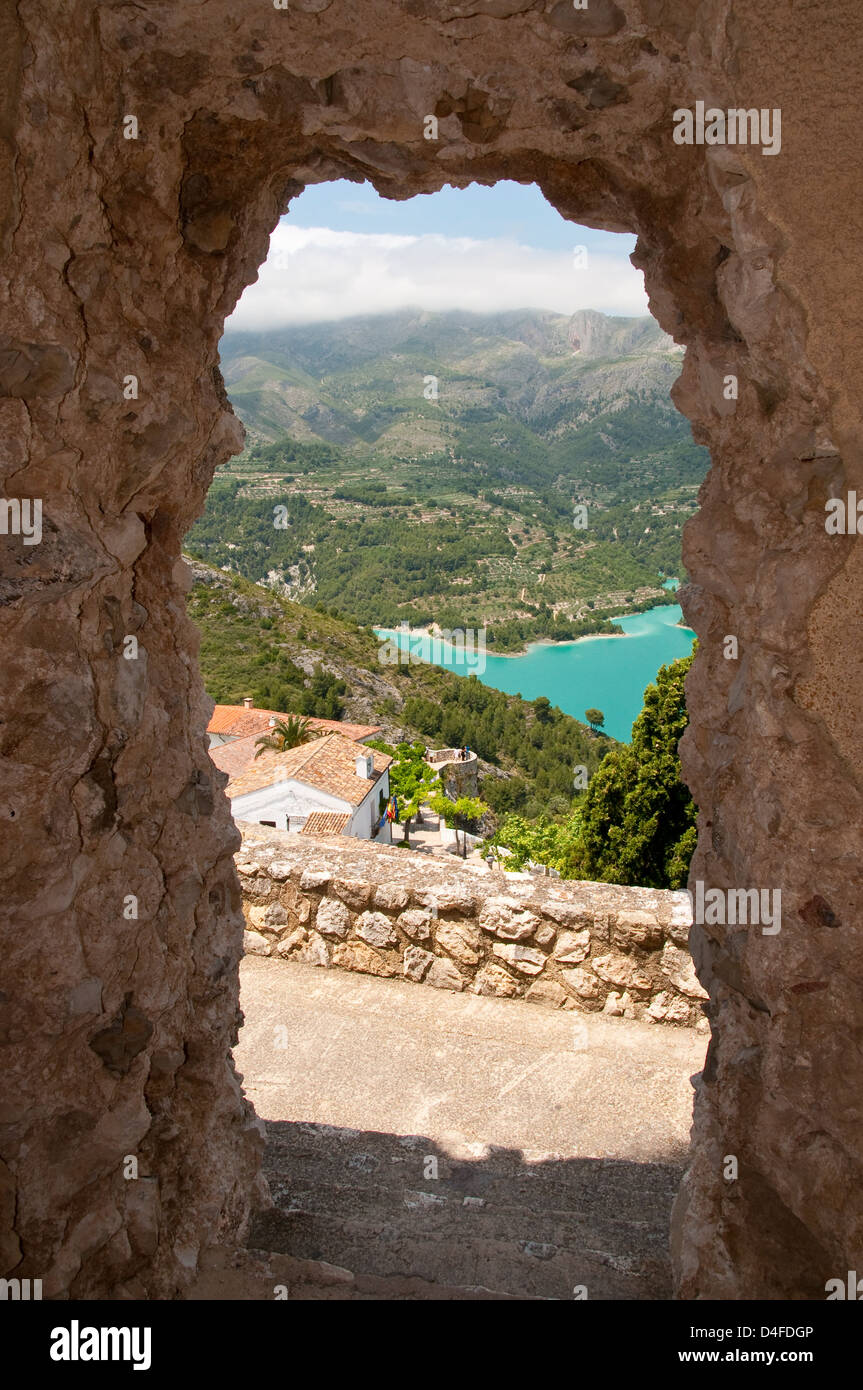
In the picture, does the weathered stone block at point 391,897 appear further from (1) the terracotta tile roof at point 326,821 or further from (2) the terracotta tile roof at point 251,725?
(2) the terracotta tile roof at point 251,725

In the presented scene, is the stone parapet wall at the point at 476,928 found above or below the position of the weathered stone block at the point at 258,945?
above

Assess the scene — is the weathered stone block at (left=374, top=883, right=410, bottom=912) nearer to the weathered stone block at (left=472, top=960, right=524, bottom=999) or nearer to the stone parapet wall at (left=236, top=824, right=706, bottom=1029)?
the stone parapet wall at (left=236, top=824, right=706, bottom=1029)

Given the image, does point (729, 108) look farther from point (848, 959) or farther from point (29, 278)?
point (848, 959)

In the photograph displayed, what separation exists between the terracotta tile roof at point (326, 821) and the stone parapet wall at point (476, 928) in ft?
34.8

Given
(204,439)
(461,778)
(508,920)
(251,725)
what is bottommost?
(461,778)

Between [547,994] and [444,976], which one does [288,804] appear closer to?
[444,976]

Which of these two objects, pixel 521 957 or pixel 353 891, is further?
pixel 353 891

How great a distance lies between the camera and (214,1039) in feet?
9.53

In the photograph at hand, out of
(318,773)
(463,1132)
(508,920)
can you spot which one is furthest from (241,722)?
(463,1132)

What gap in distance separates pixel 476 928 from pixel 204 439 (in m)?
3.21

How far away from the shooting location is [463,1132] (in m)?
4.07

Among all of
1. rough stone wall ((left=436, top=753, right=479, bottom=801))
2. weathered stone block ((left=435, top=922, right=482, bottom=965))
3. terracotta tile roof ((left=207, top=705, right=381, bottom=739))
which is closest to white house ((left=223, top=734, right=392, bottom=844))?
terracotta tile roof ((left=207, top=705, right=381, bottom=739))

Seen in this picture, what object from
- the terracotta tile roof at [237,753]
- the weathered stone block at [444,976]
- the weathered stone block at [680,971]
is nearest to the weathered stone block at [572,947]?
the weathered stone block at [680,971]

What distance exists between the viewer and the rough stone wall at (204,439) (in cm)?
206
